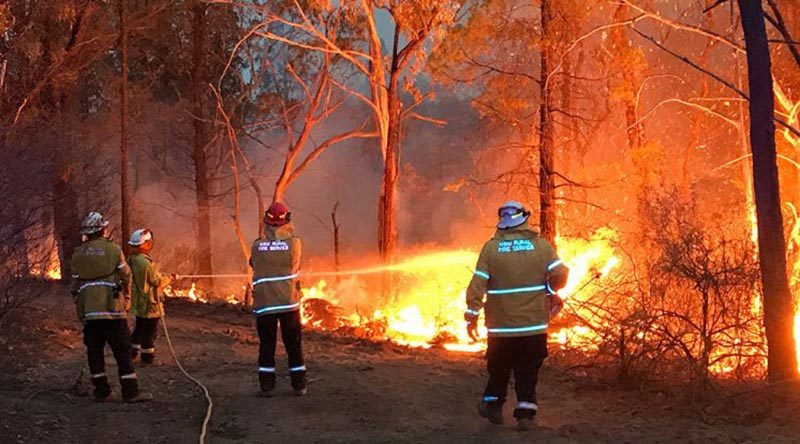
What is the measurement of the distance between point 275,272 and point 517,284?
2543 mm

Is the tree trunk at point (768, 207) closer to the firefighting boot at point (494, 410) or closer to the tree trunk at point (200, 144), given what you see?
the firefighting boot at point (494, 410)

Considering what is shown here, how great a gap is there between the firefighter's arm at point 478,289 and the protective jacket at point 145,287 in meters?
4.54

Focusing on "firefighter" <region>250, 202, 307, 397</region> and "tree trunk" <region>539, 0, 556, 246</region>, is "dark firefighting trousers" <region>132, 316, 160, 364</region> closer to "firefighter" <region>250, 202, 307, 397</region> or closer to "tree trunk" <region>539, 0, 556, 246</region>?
"firefighter" <region>250, 202, 307, 397</region>

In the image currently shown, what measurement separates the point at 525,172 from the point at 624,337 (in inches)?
290

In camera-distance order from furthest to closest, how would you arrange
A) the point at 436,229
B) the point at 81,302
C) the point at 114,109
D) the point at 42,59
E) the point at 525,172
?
the point at 436,229, the point at 114,109, the point at 42,59, the point at 525,172, the point at 81,302

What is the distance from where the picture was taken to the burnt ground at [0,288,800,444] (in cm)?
615

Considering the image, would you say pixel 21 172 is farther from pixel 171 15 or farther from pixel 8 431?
pixel 171 15

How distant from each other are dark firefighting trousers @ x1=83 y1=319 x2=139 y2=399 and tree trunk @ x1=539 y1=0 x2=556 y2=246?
8.74 metres

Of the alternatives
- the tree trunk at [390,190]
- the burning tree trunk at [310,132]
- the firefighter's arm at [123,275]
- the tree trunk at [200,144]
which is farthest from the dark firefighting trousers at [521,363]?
the tree trunk at [200,144]

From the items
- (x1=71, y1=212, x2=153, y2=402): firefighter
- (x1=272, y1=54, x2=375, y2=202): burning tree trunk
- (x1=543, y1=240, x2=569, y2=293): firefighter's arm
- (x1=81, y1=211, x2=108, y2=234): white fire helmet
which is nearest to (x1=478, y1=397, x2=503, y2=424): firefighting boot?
(x1=543, y1=240, x2=569, y2=293): firefighter's arm

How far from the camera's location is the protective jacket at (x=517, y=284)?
6.26 m

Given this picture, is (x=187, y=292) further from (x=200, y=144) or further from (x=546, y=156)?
(x=546, y=156)

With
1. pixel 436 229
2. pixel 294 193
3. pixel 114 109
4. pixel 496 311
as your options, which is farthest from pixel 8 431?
pixel 294 193

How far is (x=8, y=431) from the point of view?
5.92 m
